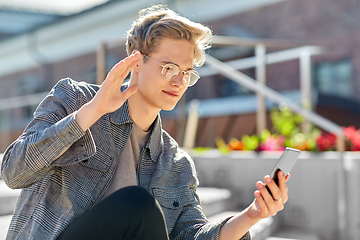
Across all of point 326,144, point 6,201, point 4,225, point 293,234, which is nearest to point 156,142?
point 4,225

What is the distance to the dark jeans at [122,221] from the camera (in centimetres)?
109

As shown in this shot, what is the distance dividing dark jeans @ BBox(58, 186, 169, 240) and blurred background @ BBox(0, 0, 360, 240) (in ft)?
2.85

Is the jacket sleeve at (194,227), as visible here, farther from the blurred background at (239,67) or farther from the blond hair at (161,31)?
the blurred background at (239,67)

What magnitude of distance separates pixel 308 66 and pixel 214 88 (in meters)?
3.27

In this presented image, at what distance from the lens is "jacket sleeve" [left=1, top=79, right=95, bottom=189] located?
1075mm

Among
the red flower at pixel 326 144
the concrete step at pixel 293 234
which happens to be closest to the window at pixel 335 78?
the red flower at pixel 326 144

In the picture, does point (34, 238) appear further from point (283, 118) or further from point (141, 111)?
point (283, 118)

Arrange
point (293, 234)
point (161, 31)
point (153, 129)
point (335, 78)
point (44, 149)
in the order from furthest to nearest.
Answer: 1. point (335, 78)
2. point (293, 234)
3. point (153, 129)
4. point (161, 31)
5. point (44, 149)

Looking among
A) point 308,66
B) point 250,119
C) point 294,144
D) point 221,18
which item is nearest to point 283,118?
point 294,144

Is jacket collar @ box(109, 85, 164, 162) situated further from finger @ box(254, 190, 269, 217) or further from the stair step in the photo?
the stair step

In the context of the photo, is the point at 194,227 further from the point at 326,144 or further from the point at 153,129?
the point at 326,144

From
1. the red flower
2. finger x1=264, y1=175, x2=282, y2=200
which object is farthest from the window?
finger x1=264, y1=175, x2=282, y2=200

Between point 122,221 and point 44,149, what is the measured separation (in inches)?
12.4

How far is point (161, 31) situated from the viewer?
1362mm
